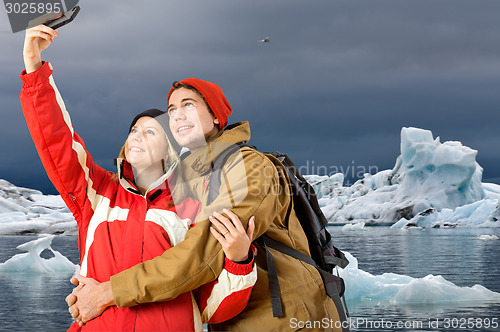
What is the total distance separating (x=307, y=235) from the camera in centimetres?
289

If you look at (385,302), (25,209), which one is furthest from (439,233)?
(25,209)

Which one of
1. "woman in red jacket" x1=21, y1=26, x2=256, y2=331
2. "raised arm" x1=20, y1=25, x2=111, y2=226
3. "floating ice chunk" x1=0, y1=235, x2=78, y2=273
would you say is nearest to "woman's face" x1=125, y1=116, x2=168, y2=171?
"woman in red jacket" x1=21, y1=26, x2=256, y2=331

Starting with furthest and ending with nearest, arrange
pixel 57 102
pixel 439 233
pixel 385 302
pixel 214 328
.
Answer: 1. pixel 439 233
2. pixel 385 302
3. pixel 214 328
4. pixel 57 102

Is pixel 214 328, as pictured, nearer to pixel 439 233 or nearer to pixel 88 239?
pixel 88 239

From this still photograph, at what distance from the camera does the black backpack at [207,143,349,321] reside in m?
2.55

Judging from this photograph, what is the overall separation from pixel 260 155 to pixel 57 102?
0.94 m

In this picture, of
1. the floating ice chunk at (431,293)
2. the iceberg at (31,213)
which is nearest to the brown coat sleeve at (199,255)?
the floating ice chunk at (431,293)

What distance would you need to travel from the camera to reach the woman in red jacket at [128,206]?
2404 mm

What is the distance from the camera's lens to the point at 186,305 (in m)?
2.51

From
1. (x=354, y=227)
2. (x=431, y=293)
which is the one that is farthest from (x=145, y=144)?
(x=354, y=227)

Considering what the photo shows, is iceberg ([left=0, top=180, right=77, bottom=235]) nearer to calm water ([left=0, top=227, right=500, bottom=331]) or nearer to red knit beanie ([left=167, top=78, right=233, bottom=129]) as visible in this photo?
calm water ([left=0, top=227, right=500, bottom=331])

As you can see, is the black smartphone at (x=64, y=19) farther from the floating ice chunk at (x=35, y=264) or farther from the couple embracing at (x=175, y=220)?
the floating ice chunk at (x=35, y=264)

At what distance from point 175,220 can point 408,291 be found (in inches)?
340

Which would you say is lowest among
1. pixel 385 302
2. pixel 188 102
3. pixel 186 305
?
pixel 385 302
